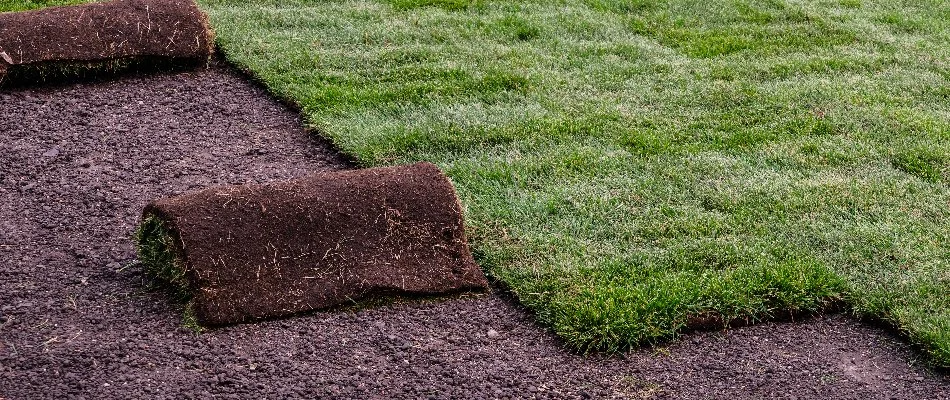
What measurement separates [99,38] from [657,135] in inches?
146

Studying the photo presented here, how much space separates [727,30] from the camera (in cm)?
858

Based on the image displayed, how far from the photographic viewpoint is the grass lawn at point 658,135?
4.80 metres

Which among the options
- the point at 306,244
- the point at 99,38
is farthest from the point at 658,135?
the point at 99,38

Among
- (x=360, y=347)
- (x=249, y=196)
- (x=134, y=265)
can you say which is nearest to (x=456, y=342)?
(x=360, y=347)

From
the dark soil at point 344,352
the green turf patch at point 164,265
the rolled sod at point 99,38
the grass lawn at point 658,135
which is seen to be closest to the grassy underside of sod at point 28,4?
the grass lawn at point 658,135

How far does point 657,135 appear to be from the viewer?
6492mm

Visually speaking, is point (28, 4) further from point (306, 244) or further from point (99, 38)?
point (306, 244)

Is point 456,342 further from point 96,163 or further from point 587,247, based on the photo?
point 96,163

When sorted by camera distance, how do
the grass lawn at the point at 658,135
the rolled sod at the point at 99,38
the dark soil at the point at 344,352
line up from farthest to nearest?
the rolled sod at the point at 99,38, the grass lawn at the point at 658,135, the dark soil at the point at 344,352

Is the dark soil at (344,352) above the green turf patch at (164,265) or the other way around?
the other way around

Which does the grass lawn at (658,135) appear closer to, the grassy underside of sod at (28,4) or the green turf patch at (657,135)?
the green turf patch at (657,135)

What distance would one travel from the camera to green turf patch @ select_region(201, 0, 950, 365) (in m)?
4.80

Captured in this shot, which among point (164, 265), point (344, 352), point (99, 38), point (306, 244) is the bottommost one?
point (344, 352)

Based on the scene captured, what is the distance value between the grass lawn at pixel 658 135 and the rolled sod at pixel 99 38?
44 cm
